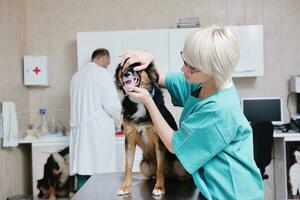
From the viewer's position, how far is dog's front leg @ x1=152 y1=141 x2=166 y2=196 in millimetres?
1284

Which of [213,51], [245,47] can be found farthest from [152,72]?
[245,47]

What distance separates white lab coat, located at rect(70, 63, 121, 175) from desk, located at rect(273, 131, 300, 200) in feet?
5.35

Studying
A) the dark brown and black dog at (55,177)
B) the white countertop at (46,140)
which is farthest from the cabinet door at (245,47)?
the dark brown and black dog at (55,177)

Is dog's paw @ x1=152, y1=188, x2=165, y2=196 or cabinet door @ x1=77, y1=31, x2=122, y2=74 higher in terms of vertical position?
cabinet door @ x1=77, y1=31, x2=122, y2=74

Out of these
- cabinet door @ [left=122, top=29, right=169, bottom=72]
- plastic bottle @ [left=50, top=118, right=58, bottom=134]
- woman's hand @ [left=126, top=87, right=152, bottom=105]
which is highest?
cabinet door @ [left=122, top=29, right=169, bottom=72]

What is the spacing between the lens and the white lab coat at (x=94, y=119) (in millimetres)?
3635

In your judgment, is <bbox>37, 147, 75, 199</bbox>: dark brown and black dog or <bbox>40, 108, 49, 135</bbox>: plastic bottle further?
<bbox>40, 108, 49, 135</bbox>: plastic bottle

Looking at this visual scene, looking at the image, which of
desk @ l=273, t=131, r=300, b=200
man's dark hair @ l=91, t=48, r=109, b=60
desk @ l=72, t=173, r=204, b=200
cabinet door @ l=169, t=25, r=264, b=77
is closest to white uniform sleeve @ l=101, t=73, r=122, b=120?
man's dark hair @ l=91, t=48, r=109, b=60

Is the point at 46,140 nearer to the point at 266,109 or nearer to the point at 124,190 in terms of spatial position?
the point at 266,109

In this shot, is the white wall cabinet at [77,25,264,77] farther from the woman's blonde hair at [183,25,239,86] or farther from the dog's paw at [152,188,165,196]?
the woman's blonde hair at [183,25,239,86]

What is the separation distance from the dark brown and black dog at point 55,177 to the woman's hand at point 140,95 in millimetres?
2989

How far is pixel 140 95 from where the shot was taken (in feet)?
3.83

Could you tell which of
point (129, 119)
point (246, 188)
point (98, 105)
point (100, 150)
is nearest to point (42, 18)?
point (98, 105)

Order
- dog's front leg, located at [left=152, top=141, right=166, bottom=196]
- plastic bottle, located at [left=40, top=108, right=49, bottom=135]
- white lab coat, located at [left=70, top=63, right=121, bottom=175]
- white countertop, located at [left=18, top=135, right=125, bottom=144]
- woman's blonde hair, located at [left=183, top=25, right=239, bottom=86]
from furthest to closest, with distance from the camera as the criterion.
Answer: plastic bottle, located at [left=40, top=108, right=49, bottom=135], white countertop, located at [left=18, top=135, right=125, bottom=144], white lab coat, located at [left=70, top=63, right=121, bottom=175], dog's front leg, located at [left=152, top=141, right=166, bottom=196], woman's blonde hair, located at [left=183, top=25, right=239, bottom=86]
